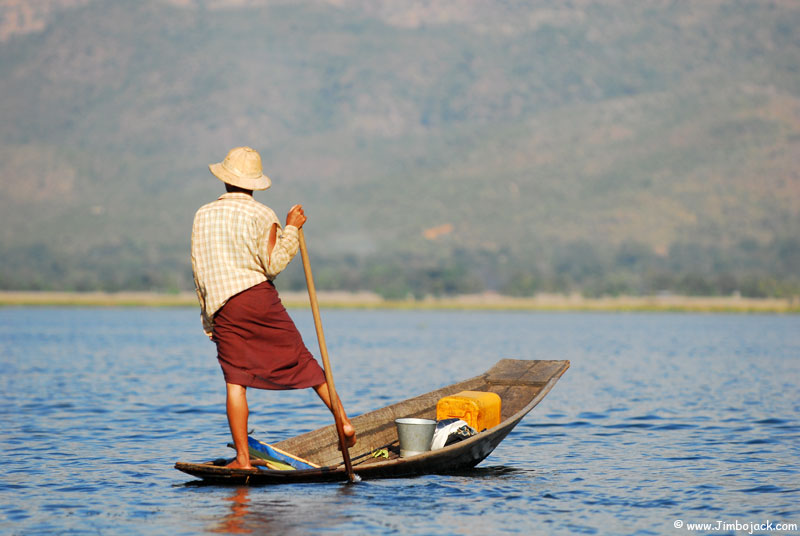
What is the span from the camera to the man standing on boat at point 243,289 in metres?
10.9

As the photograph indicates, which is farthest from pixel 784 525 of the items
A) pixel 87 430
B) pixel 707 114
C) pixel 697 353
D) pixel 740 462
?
pixel 707 114

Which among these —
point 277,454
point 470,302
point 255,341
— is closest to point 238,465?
point 277,454

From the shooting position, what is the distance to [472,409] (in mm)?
13156

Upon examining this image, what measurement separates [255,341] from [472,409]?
341cm

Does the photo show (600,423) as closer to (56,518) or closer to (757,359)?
(56,518)

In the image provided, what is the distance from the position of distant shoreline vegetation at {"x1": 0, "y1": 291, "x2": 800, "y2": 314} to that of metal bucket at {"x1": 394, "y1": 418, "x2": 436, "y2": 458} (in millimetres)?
126048

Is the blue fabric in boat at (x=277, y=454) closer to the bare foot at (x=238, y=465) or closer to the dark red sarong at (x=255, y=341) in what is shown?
the bare foot at (x=238, y=465)

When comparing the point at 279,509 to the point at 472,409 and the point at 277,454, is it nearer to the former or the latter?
the point at 277,454

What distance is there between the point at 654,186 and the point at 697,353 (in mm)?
131658

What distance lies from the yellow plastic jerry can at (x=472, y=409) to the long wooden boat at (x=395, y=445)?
0.87ft

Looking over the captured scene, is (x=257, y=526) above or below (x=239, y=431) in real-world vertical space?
below

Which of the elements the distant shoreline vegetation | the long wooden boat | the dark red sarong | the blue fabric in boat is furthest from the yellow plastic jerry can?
the distant shoreline vegetation

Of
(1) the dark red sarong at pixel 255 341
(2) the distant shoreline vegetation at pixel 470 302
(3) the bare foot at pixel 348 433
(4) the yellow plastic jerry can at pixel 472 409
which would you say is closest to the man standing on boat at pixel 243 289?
(1) the dark red sarong at pixel 255 341

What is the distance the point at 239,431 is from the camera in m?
10.9
